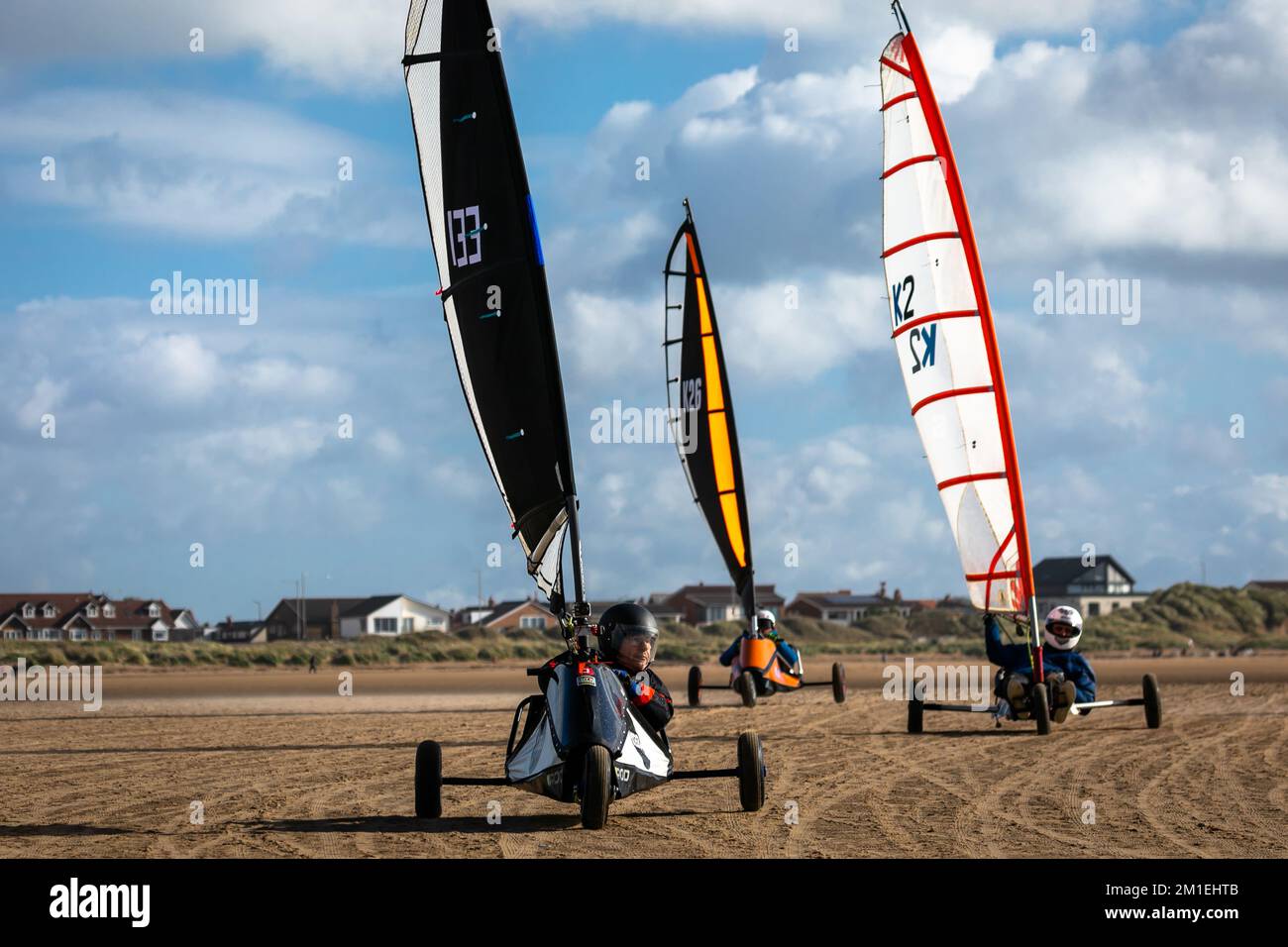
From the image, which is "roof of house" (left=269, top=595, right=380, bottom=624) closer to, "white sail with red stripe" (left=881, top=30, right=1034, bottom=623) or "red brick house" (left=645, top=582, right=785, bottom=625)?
"red brick house" (left=645, top=582, right=785, bottom=625)

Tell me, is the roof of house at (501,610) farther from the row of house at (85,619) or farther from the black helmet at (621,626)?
the black helmet at (621,626)

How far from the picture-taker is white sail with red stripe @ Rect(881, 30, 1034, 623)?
1777cm

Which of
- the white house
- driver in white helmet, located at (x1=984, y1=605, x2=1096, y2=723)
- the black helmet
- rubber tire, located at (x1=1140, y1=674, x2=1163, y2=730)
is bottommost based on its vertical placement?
rubber tire, located at (x1=1140, y1=674, x2=1163, y2=730)

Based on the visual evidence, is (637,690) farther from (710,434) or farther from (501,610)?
(501,610)

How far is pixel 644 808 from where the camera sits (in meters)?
10.2

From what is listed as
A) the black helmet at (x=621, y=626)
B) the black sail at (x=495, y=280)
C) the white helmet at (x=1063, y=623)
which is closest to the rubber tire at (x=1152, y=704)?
the white helmet at (x=1063, y=623)

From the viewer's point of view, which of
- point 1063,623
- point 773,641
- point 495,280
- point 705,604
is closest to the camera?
point 495,280

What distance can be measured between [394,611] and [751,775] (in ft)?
332

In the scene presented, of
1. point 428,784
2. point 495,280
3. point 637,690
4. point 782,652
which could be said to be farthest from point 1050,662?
point 428,784

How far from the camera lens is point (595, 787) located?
28.6 ft

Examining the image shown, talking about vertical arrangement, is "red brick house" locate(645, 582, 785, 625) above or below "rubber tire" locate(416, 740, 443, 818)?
above

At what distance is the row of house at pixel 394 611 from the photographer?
102750mm

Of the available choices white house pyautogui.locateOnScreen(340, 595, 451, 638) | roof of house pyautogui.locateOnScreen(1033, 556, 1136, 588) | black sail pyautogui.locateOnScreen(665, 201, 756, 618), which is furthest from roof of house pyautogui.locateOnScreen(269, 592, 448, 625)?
black sail pyautogui.locateOnScreen(665, 201, 756, 618)
